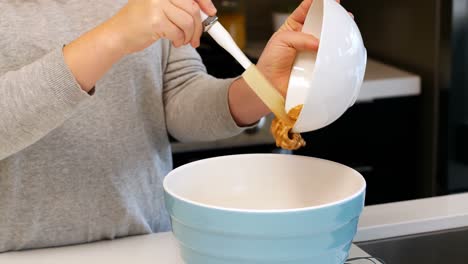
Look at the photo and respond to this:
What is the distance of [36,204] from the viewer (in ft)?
3.94

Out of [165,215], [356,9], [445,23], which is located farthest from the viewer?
[356,9]

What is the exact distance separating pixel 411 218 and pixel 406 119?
44.2 inches

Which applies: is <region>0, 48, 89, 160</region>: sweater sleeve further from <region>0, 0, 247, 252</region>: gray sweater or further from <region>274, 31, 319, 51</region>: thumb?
<region>274, 31, 319, 51</region>: thumb

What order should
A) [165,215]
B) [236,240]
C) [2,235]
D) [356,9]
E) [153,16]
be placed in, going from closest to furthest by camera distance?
[236,240], [153,16], [2,235], [165,215], [356,9]

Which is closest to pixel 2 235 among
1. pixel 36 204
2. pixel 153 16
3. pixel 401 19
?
pixel 36 204

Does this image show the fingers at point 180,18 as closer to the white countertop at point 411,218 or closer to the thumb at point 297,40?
the thumb at point 297,40

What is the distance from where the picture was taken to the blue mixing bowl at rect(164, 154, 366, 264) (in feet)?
2.73

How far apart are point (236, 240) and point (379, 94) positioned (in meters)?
1.43

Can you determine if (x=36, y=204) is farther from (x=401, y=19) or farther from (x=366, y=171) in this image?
(x=401, y=19)

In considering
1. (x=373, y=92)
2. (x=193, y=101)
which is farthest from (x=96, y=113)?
(x=373, y=92)

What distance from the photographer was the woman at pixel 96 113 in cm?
101

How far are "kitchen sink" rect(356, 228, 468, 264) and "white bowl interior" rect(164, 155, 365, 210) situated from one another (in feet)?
0.46

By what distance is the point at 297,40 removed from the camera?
3.51ft

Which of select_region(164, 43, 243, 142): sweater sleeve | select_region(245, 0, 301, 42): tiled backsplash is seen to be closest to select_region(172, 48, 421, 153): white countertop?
select_region(245, 0, 301, 42): tiled backsplash
